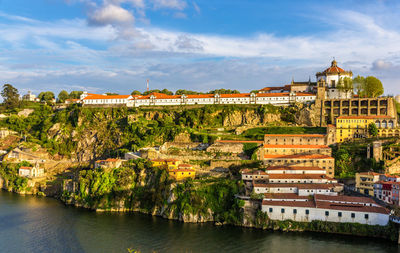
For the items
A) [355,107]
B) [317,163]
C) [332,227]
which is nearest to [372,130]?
[355,107]

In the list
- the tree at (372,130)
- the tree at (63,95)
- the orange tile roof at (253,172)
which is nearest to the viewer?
the orange tile roof at (253,172)

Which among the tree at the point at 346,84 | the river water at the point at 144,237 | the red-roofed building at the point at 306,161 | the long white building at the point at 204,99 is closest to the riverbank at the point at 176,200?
the river water at the point at 144,237

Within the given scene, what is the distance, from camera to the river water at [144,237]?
28625mm

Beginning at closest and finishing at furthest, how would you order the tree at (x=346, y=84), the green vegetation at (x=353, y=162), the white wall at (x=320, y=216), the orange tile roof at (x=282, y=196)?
the white wall at (x=320, y=216), the orange tile roof at (x=282, y=196), the green vegetation at (x=353, y=162), the tree at (x=346, y=84)

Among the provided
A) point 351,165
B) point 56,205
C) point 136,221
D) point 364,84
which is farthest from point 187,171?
point 364,84

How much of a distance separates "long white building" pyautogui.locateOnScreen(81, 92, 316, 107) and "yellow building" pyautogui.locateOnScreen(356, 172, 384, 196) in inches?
1043

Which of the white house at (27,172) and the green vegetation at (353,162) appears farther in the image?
the white house at (27,172)

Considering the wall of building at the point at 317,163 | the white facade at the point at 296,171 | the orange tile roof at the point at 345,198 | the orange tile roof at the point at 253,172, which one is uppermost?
the wall of building at the point at 317,163

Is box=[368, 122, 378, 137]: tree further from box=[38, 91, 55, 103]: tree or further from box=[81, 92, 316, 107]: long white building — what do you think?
box=[38, 91, 55, 103]: tree

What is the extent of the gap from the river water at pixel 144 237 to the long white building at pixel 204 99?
113ft

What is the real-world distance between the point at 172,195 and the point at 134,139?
66.8 ft

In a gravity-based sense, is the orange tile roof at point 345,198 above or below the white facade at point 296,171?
below

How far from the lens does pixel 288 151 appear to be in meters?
46.2

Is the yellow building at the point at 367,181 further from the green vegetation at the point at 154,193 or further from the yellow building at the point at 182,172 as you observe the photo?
the yellow building at the point at 182,172
